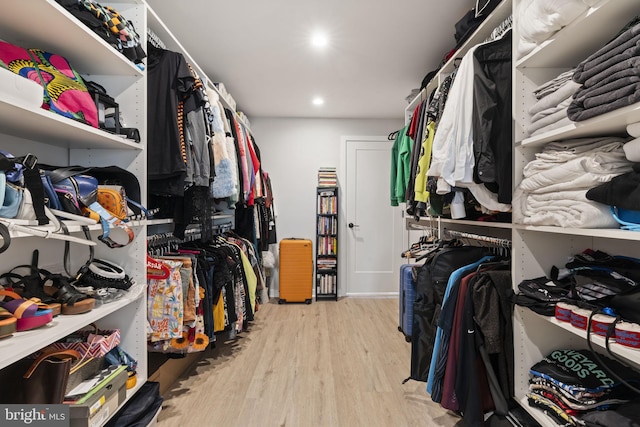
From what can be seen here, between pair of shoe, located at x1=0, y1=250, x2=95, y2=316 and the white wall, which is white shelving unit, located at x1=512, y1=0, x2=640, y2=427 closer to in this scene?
pair of shoe, located at x1=0, y1=250, x2=95, y2=316

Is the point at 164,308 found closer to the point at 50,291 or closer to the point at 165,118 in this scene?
the point at 50,291

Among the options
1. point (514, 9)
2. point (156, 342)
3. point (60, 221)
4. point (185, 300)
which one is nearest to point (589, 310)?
point (514, 9)

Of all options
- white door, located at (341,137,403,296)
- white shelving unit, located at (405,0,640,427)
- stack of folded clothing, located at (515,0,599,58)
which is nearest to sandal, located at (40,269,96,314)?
white shelving unit, located at (405,0,640,427)

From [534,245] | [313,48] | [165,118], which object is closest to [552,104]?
[534,245]

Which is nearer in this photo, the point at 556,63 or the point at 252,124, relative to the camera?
the point at 556,63

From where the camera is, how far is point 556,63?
119 centimetres

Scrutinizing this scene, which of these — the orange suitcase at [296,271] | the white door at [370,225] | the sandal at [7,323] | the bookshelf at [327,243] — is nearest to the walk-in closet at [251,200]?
the sandal at [7,323]

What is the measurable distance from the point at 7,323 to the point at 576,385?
179 cm

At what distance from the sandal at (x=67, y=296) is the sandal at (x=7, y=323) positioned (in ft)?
0.68

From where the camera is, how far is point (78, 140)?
4.22 ft

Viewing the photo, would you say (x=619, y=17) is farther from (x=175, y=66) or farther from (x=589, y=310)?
(x=175, y=66)

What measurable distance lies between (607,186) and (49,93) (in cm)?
181

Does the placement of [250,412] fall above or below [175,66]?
below

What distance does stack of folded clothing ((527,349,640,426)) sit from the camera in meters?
1.00
